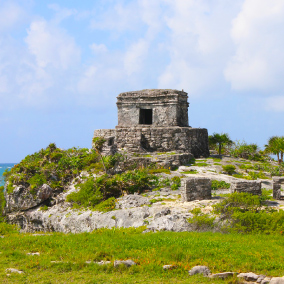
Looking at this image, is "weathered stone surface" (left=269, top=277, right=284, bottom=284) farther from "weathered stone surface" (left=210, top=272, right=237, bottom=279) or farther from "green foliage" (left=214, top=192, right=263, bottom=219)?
"green foliage" (left=214, top=192, right=263, bottom=219)

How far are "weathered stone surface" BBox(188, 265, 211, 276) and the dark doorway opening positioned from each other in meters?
20.4

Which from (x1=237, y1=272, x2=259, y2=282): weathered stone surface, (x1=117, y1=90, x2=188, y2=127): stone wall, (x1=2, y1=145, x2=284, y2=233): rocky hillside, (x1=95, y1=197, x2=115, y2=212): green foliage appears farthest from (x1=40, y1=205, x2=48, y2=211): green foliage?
(x1=237, y1=272, x2=259, y2=282): weathered stone surface

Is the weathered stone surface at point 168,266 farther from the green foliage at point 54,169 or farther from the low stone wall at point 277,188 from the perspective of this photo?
the green foliage at point 54,169

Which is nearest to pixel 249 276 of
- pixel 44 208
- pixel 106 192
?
pixel 106 192

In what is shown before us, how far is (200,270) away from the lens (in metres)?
8.30

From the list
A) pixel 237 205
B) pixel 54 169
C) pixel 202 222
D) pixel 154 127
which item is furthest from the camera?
pixel 154 127

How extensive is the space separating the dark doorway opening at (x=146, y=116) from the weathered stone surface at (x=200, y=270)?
20.4 metres

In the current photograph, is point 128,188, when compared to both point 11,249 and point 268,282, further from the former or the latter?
point 268,282

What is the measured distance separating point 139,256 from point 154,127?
17.9m

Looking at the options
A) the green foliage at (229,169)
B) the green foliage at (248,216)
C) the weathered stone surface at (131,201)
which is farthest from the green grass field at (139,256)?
the green foliage at (229,169)

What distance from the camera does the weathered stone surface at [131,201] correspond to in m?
17.5

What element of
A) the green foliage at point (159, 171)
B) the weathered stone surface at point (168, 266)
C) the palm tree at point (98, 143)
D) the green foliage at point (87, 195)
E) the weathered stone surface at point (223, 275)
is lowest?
the weathered stone surface at point (223, 275)

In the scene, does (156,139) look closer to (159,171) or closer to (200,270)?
(159,171)

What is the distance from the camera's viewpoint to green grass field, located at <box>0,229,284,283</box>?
8227 mm
